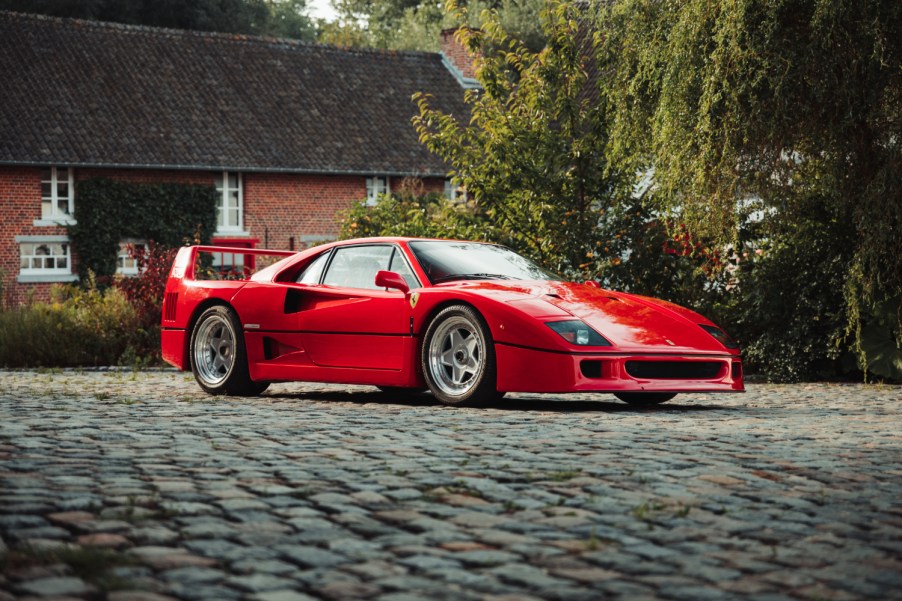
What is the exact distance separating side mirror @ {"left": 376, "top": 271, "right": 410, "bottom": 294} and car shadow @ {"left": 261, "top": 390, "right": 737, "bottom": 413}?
91cm

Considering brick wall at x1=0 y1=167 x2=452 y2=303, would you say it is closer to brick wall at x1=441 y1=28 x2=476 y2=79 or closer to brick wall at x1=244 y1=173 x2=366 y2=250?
brick wall at x1=244 y1=173 x2=366 y2=250

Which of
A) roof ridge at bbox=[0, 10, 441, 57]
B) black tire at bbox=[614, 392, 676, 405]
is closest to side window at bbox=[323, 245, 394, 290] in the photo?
black tire at bbox=[614, 392, 676, 405]

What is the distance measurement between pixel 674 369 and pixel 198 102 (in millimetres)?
31605

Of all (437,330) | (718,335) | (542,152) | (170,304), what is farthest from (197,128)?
(718,335)

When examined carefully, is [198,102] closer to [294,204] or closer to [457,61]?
[294,204]

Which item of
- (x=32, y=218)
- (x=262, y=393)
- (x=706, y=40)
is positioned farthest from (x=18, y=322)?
(x=32, y=218)

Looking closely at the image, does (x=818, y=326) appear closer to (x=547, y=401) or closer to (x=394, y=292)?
(x=547, y=401)

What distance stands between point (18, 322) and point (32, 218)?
725 inches

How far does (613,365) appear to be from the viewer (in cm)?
913

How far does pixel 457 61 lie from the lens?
4569 cm

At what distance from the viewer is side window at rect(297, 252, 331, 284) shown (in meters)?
10.8

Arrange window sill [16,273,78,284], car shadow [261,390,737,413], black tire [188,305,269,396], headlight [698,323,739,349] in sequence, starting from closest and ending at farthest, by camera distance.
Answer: car shadow [261,390,737,413] < headlight [698,323,739,349] < black tire [188,305,269,396] < window sill [16,273,78,284]

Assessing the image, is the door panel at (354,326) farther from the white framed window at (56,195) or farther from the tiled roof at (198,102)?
the white framed window at (56,195)

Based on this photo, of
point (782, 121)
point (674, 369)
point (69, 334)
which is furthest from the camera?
point (69, 334)
